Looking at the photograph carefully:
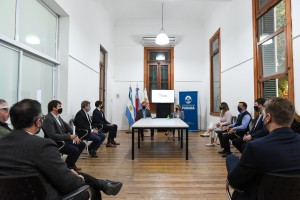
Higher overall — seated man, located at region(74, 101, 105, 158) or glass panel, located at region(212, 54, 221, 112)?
glass panel, located at region(212, 54, 221, 112)

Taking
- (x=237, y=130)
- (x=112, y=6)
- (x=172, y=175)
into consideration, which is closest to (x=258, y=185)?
(x=172, y=175)

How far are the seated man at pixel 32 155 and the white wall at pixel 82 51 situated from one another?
130 inches

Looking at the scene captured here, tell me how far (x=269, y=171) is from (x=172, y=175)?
2445 millimetres

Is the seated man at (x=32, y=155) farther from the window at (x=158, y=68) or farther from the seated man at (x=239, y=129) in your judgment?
the window at (x=158, y=68)

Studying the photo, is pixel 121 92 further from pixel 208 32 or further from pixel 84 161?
pixel 84 161

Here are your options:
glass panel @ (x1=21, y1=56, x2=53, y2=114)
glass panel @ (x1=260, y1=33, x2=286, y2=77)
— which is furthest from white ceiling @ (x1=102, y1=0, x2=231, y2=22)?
glass panel @ (x1=21, y1=56, x2=53, y2=114)

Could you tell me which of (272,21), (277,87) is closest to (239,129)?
(277,87)

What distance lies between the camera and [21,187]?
1194 millimetres

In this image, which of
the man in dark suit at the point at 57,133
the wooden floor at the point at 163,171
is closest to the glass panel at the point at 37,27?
the man in dark suit at the point at 57,133

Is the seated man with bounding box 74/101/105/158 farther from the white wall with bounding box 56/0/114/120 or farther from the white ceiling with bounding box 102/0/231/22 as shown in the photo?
the white ceiling with bounding box 102/0/231/22

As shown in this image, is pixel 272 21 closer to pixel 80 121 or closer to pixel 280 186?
pixel 280 186

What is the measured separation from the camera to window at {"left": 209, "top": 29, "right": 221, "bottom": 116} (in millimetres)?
7883

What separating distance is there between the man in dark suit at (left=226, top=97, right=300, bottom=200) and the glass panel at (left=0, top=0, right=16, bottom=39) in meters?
3.31

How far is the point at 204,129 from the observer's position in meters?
Result: 9.46
